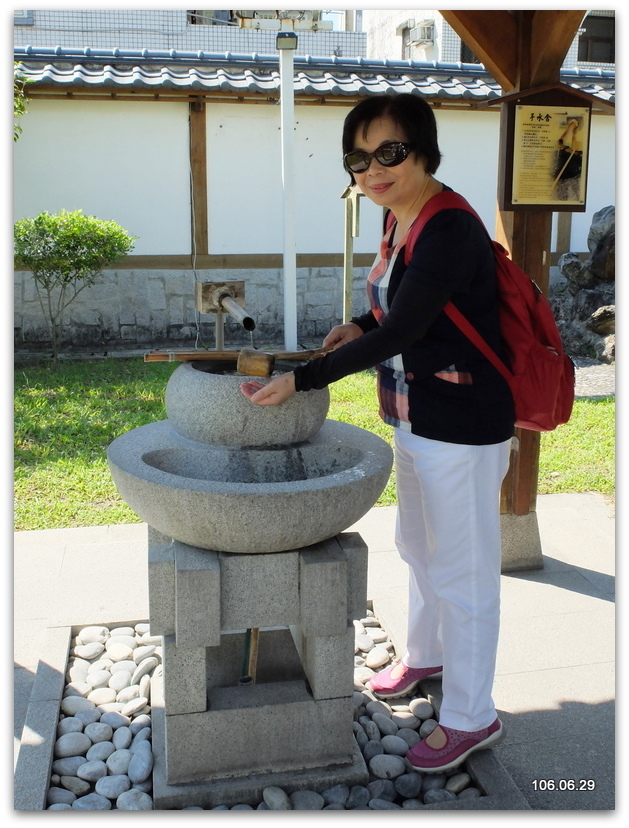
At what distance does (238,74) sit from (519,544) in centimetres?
721

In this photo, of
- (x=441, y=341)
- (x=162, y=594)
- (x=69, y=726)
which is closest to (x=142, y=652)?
(x=69, y=726)

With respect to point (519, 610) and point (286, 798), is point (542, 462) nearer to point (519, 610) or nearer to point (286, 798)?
point (519, 610)

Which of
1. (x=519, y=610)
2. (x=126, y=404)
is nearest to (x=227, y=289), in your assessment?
(x=519, y=610)

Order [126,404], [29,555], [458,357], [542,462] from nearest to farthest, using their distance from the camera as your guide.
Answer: [458,357]
[29,555]
[542,462]
[126,404]

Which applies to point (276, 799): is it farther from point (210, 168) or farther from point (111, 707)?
point (210, 168)

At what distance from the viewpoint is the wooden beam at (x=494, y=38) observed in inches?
122

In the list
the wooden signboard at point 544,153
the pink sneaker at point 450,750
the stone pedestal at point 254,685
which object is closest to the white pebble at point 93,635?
the stone pedestal at point 254,685

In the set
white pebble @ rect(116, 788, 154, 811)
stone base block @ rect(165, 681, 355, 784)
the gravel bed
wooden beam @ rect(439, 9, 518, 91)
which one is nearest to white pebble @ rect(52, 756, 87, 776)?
the gravel bed

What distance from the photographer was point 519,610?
3.25 m

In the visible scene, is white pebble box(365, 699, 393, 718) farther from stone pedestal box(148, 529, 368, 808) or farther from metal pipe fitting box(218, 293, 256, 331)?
metal pipe fitting box(218, 293, 256, 331)

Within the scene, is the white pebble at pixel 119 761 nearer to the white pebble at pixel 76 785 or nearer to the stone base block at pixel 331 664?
the white pebble at pixel 76 785

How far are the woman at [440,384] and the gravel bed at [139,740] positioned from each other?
0.10 metres

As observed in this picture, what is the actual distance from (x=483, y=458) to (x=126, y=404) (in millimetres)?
4724
